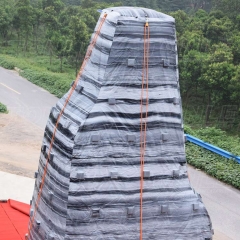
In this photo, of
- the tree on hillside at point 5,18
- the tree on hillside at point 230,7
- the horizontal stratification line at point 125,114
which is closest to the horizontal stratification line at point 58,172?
the horizontal stratification line at point 125,114

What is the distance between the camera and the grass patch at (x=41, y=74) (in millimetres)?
25148

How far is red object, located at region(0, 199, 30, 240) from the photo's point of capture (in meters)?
5.86

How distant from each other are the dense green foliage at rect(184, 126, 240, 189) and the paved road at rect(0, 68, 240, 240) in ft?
0.72

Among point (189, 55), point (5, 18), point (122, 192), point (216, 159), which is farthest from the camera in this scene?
point (5, 18)

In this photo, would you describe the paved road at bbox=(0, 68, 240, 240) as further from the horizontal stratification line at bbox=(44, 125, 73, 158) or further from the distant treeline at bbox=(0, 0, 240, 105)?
the horizontal stratification line at bbox=(44, 125, 73, 158)

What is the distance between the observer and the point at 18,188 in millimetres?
12828

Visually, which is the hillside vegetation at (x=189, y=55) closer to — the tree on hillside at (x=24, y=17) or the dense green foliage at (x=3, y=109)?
the tree on hillside at (x=24, y=17)

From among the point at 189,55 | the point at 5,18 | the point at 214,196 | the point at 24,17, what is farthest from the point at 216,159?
the point at 5,18

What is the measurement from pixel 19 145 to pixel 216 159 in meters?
6.56

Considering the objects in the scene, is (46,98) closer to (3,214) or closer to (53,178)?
(3,214)

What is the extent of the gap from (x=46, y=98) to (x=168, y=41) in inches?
769

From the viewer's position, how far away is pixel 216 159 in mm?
15820

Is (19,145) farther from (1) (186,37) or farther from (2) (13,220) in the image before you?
(1) (186,37)

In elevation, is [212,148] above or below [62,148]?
below
